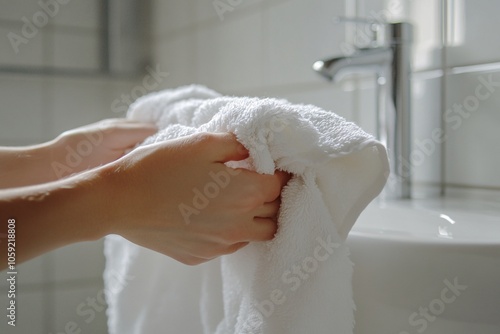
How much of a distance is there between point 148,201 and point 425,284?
0.23 m

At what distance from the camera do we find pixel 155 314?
1.97 ft

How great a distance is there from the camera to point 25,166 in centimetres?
62

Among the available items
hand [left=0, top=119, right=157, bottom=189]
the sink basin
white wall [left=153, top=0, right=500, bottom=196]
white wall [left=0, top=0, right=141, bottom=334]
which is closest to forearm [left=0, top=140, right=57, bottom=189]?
hand [left=0, top=119, right=157, bottom=189]

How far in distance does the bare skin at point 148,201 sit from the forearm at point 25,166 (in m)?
0.22

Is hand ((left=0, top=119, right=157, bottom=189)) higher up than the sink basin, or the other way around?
hand ((left=0, top=119, right=157, bottom=189))

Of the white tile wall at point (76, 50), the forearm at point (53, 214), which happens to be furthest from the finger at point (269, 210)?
the white tile wall at point (76, 50)

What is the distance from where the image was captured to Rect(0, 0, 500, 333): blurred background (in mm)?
700

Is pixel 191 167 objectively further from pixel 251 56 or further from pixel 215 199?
pixel 251 56

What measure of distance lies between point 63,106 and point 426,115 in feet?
2.99

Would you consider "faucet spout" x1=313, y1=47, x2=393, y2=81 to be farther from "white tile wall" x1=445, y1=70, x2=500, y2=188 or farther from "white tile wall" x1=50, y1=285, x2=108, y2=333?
"white tile wall" x1=50, y1=285, x2=108, y2=333

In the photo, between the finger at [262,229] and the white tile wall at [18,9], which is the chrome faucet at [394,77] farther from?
the white tile wall at [18,9]

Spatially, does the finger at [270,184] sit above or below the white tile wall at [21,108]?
below

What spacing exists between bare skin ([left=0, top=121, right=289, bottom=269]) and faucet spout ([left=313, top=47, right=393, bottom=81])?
14.2 inches

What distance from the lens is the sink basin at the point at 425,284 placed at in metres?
0.42
